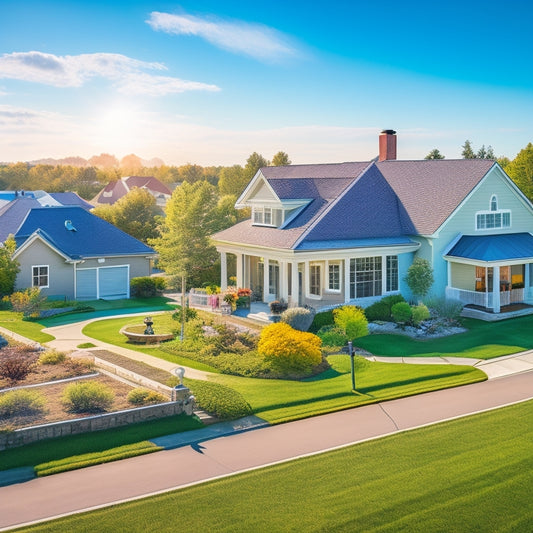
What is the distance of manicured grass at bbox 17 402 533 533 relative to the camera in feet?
43.1

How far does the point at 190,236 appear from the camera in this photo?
46.8 metres

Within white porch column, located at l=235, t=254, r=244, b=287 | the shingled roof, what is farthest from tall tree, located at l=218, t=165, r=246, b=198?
white porch column, located at l=235, t=254, r=244, b=287

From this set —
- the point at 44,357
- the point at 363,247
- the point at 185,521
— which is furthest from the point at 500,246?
the point at 185,521

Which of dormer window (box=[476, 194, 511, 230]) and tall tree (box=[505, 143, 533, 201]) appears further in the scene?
tall tree (box=[505, 143, 533, 201])

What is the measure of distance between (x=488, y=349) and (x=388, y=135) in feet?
58.5

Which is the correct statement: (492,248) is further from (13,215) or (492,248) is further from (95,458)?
(13,215)

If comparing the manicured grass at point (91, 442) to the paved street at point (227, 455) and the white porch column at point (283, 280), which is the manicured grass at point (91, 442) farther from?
the white porch column at point (283, 280)

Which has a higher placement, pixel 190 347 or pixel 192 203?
pixel 192 203

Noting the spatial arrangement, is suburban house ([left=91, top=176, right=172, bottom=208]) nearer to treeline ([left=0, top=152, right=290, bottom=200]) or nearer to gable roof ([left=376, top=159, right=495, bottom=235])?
treeline ([left=0, top=152, right=290, bottom=200])

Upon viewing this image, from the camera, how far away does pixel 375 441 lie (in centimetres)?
1769

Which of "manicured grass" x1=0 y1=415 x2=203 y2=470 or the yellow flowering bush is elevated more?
the yellow flowering bush

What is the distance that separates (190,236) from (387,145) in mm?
14432

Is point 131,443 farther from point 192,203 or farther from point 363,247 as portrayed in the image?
point 192,203

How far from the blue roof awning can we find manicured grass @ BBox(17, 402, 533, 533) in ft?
57.7
